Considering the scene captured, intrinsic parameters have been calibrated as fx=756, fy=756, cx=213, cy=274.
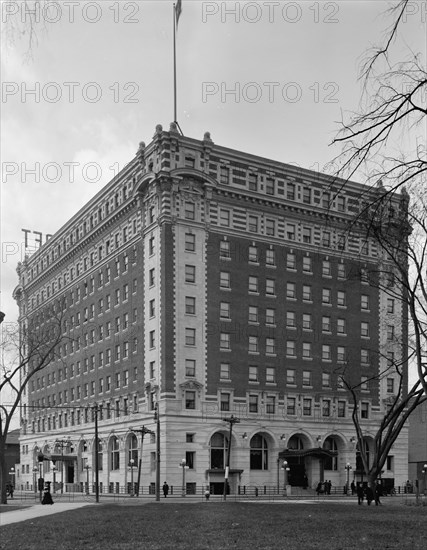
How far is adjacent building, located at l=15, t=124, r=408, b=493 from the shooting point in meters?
73.9

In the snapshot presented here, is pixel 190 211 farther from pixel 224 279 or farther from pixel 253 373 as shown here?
pixel 253 373

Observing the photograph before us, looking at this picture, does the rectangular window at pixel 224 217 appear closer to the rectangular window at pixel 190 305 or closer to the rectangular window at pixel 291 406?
the rectangular window at pixel 190 305

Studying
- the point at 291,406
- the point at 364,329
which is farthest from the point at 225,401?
the point at 364,329

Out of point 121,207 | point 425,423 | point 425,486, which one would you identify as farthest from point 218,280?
point 425,423

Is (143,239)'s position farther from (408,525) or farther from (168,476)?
(408,525)

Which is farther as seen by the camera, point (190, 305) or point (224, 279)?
point (224, 279)

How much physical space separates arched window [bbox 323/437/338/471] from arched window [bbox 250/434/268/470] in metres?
7.53

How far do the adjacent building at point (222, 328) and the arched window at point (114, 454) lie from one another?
0.35m

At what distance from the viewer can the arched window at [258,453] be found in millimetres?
76556

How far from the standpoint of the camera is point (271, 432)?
7769 centimetres

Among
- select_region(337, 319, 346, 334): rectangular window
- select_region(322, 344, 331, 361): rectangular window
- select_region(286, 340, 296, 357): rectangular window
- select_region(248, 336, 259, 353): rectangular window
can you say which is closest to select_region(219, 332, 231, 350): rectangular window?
select_region(248, 336, 259, 353): rectangular window

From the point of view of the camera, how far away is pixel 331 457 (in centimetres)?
8019

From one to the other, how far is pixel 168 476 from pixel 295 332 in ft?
70.1

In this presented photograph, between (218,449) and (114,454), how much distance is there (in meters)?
13.9
